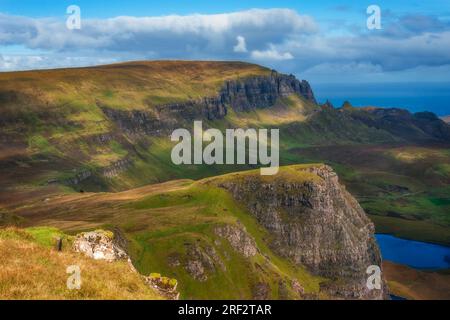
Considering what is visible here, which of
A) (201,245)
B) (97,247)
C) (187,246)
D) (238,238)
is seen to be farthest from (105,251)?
(238,238)

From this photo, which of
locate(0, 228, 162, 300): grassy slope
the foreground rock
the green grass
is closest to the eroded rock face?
the foreground rock

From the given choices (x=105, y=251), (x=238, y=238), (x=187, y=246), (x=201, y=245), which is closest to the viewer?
(x=105, y=251)

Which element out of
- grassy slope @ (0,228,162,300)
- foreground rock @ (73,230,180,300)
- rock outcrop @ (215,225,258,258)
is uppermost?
grassy slope @ (0,228,162,300)

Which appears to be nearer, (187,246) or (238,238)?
(187,246)

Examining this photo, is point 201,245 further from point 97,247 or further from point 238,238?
point 97,247

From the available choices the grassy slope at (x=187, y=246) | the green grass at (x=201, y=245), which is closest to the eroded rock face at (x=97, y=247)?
the grassy slope at (x=187, y=246)

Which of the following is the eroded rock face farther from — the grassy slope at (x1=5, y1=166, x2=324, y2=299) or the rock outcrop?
the rock outcrop
